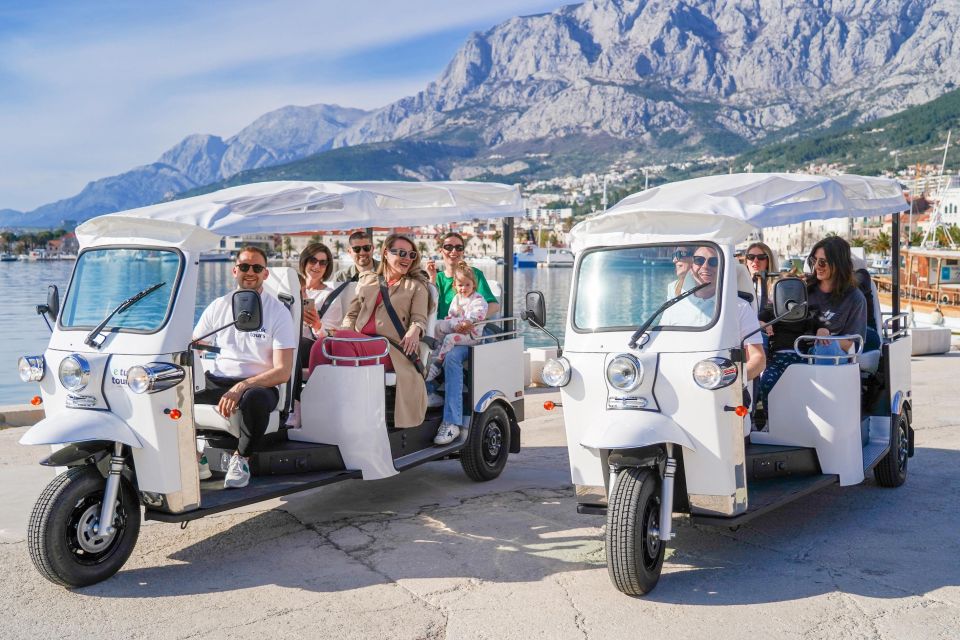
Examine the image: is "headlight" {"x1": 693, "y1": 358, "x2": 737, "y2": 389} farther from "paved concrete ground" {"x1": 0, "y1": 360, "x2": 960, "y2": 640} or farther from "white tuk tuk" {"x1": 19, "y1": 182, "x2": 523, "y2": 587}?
"white tuk tuk" {"x1": 19, "y1": 182, "x2": 523, "y2": 587}

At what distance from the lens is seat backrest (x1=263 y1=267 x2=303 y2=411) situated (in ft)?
21.2

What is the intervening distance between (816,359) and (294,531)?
3.85 meters

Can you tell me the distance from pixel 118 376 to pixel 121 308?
467mm

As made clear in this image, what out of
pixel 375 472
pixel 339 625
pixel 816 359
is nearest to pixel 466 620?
pixel 339 625

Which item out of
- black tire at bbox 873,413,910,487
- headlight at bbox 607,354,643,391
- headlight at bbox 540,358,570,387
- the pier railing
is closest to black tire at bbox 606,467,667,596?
headlight at bbox 607,354,643,391

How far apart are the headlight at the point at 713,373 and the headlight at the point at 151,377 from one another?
298 centimetres

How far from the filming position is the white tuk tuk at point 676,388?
200 inches

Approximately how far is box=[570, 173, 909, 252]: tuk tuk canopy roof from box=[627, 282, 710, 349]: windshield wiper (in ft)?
1.02

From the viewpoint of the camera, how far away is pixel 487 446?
315 inches

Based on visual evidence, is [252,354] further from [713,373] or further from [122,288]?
[713,373]

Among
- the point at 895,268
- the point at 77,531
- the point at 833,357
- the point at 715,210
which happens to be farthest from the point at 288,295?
the point at 895,268

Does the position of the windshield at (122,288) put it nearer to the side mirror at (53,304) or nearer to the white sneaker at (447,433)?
the side mirror at (53,304)

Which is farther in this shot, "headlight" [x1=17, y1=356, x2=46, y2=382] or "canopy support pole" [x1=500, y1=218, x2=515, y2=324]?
"canopy support pole" [x1=500, y1=218, x2=515, y2=324]

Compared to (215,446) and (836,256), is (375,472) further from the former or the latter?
(836,256)
